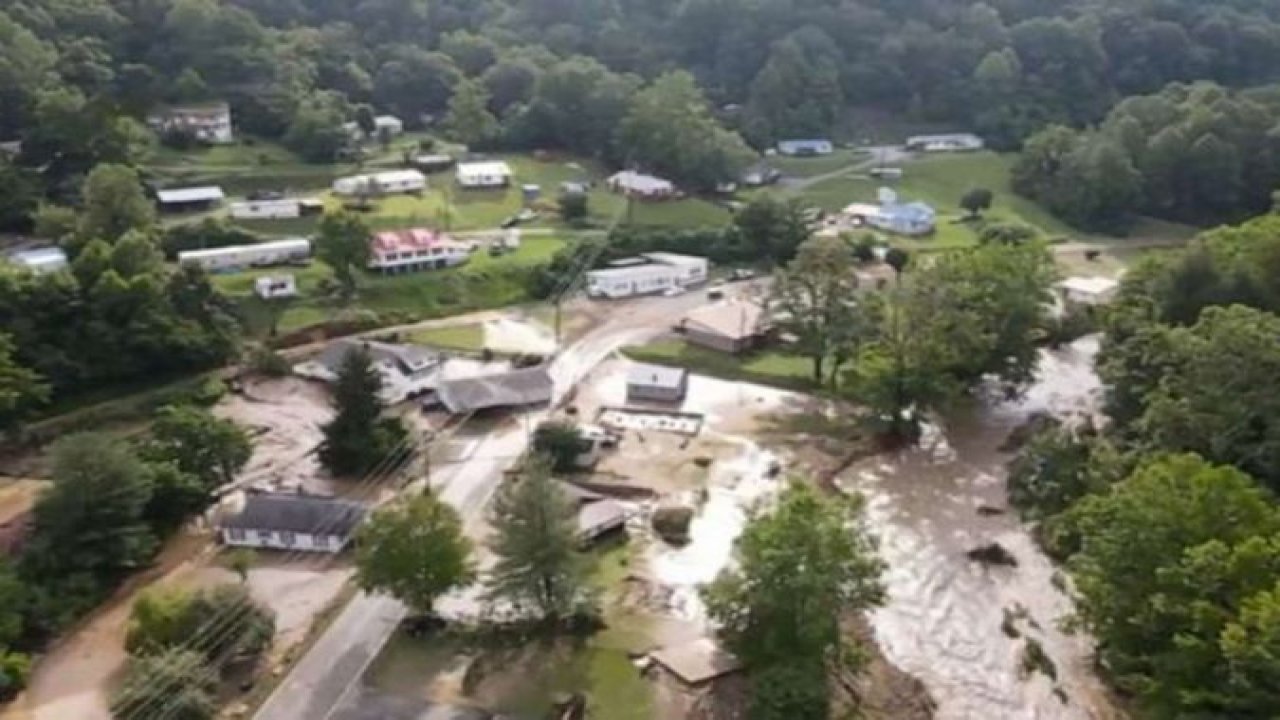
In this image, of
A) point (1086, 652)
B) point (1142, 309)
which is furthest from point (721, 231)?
point (1086, 652)

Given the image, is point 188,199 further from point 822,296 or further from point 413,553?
point 413,553

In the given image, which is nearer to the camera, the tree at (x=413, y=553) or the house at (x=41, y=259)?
the tree at (x=413, y=553)

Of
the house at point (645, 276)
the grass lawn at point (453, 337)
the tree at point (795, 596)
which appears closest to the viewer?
the tree at point (795, 596)

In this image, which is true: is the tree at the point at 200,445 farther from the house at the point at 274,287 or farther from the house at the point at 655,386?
the house at the point at 655,386

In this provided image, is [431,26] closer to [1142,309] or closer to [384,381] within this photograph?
[384,381]

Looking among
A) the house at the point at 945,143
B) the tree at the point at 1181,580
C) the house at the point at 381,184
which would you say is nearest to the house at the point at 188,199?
the house at the point at 381,184
